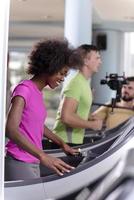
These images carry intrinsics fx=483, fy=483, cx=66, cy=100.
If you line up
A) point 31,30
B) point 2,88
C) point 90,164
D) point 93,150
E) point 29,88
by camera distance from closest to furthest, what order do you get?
point 2,88 → point 90,164 → point 29,88 → point 93,150 → point 31,30

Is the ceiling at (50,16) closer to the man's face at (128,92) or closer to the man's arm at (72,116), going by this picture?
the man's face at (128,92)

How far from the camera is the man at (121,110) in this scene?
12.7ft

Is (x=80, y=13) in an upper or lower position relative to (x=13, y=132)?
upper

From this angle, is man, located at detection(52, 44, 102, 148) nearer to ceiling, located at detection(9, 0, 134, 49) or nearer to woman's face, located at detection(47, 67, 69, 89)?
woman's face, located at detection(47, 67, 69, 89)

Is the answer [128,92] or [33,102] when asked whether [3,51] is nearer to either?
[33,102]

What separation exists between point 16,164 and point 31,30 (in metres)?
8.68

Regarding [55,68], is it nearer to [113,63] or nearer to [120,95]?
[120,95]

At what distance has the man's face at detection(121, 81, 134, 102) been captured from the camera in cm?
425

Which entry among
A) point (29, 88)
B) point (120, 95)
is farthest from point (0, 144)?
point (120, 95)

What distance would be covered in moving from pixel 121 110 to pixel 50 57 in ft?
7.57

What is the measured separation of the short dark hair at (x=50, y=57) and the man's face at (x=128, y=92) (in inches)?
92.5

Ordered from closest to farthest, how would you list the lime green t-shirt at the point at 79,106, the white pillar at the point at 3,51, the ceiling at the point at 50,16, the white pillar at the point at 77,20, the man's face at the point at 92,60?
the white pillar at the point at 3,51, the lime green t-shirt at the point at 79,106, the man's face at the point at 92,60, the white pillar at the point at 77,20, the ceiling at the point at 50,16

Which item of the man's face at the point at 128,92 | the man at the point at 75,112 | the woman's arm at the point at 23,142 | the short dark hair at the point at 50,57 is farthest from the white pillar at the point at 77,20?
the woman's arm at the point at 23,142

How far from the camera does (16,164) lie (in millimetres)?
1843
